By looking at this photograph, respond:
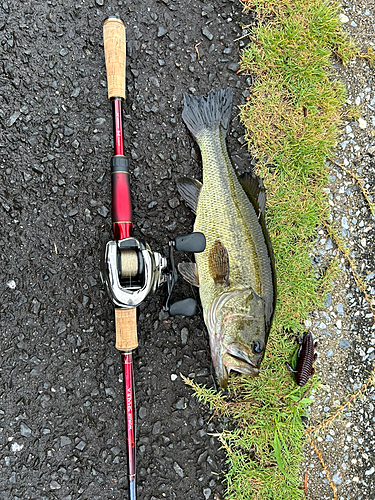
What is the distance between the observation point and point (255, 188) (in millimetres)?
2809

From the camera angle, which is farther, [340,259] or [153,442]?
[340,259]

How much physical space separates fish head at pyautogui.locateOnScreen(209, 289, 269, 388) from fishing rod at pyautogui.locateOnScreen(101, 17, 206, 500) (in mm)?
227

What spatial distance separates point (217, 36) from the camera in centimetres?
303

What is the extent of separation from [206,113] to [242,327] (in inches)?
61.6

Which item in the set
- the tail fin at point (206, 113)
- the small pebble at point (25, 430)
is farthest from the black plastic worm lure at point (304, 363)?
the small pebble at point (25, 430)

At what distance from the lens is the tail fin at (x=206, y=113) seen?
2857mm

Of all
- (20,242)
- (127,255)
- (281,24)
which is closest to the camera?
(127,255)

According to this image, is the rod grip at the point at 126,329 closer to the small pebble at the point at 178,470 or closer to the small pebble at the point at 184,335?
the small pebble at the point at 184,335

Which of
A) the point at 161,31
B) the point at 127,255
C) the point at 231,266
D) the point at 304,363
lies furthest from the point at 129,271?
the point at 161,31

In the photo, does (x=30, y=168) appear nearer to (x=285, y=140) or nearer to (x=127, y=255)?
(x=127, y=255)

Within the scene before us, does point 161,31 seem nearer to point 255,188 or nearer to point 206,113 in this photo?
point 206,113

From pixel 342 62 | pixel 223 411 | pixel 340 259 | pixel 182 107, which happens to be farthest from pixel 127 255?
pixel 342 62

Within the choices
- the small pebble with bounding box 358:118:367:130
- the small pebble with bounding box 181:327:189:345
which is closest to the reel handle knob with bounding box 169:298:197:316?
the small pebble with bounding box 181:327:189:345

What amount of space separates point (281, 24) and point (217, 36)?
54cm
